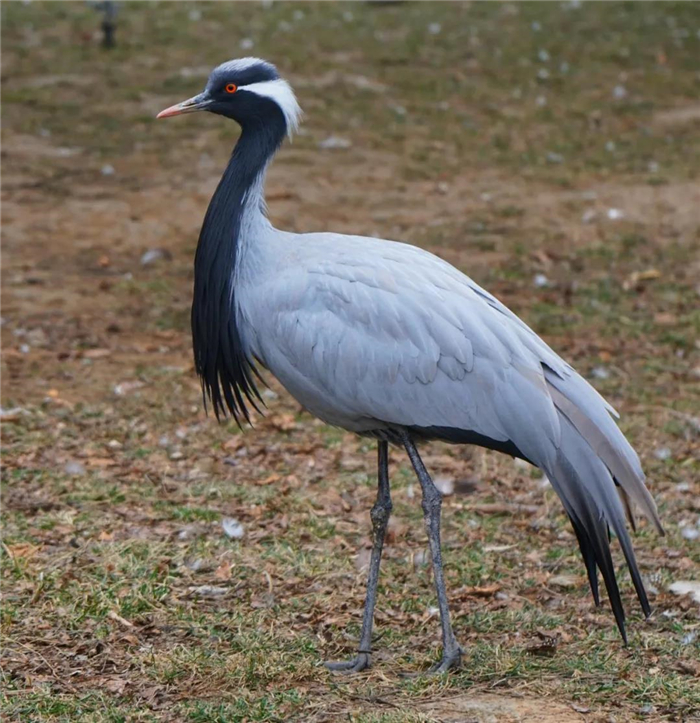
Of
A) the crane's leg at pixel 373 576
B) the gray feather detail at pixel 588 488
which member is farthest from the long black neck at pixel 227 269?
the gray feather detail at pixel 588 488

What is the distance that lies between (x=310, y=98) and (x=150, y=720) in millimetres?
8817

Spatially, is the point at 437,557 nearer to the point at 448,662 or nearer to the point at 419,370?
the point at 448,662

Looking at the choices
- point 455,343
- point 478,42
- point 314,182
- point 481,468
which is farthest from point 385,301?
point 478,42

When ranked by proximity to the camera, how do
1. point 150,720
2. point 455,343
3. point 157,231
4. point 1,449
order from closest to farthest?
1. point 150,720
2. point 455,343
3. point 1,449
4. point 157,231

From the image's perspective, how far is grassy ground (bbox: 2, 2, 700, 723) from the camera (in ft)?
14.0

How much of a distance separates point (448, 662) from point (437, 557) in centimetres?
37

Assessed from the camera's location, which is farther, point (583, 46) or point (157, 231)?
point (583, 46)

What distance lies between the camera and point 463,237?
9164 millimetres

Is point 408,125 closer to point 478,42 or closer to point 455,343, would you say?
point 478,42

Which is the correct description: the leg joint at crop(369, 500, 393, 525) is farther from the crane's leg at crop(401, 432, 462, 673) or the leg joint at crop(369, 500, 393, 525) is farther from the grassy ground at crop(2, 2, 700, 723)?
the grassy ground at crop(2, 2, 700, 723)

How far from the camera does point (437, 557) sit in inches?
173

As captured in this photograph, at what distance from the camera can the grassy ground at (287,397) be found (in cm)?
426

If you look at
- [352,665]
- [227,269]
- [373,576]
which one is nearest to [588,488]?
[373,576]

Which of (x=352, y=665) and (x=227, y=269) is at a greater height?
(x=227, y=269)
